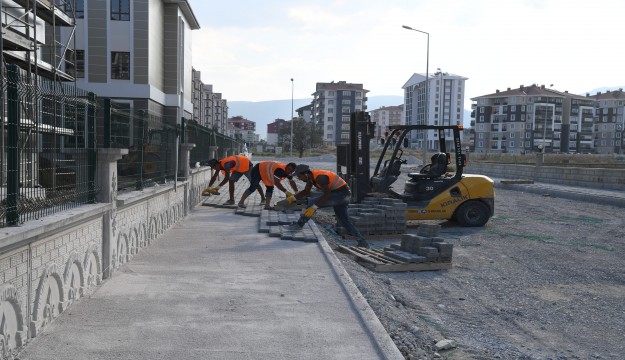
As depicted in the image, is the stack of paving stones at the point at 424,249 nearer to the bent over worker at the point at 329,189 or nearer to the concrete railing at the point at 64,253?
the bent over worker at the point at 329,189

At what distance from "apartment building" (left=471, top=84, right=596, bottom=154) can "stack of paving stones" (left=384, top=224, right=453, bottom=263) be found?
93.9 metres

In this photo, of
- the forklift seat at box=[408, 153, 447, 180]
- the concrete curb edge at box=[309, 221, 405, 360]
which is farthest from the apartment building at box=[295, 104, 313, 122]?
the concrete curb edge at box=[309, 221, 405, 360]

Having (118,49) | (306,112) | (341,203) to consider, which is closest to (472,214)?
(341,203)

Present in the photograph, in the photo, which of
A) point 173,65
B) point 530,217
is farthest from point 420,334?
point 173,65

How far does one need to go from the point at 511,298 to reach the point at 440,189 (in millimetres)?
5715

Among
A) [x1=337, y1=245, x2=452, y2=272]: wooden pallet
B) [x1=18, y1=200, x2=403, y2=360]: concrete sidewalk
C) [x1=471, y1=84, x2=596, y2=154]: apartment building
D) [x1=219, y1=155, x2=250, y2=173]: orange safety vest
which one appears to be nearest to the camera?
[x1=18, y1=200, x2=403, y2=360]: concrete sidewalk

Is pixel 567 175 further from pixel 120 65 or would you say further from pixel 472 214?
pixel 120 65

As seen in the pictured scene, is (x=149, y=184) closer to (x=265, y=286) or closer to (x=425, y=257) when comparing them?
(x=265, y=286)

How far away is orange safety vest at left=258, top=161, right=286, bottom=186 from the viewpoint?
13.3 meters

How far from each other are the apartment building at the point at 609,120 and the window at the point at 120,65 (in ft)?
348

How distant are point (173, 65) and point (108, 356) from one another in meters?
29.8

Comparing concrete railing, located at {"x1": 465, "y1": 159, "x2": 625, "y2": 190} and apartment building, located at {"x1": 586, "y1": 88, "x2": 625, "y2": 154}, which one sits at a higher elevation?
apartment building, located at {"x1": 586, "y1": 88, "x2": 625, "y2": 154}

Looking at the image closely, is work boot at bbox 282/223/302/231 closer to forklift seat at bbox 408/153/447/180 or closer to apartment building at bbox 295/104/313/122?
forklift seat at bbox 408/153/447/180

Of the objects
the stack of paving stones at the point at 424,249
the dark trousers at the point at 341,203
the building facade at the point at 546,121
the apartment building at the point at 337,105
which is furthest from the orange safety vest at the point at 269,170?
the apartment building at the point at 337,105
